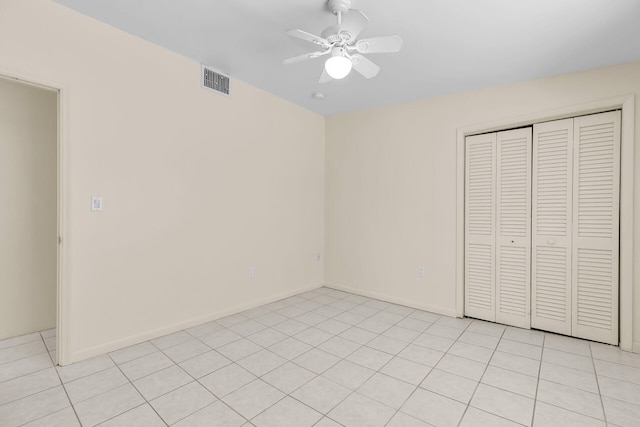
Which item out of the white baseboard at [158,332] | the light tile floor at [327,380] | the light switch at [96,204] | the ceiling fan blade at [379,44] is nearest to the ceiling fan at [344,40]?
the ceiling fan blade at [379,44]

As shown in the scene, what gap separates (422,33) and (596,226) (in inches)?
98.2

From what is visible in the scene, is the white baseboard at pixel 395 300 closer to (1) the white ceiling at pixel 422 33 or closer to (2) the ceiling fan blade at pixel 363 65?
(1) the white ceiling at pixel 422 33

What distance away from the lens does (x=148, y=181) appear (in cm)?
281

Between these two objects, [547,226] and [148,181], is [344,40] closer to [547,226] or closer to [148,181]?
[148,181]

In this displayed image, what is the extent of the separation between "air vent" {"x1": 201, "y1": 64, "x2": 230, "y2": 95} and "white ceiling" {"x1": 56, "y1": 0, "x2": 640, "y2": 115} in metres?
0.08

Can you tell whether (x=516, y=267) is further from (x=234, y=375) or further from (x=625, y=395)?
(x=234, y=375)

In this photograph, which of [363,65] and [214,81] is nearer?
[363,65]

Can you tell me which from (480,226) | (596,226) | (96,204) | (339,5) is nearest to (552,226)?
(596,226)

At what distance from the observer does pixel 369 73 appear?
96.6 inches

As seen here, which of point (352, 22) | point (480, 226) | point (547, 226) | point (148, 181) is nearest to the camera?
point (352, 22)

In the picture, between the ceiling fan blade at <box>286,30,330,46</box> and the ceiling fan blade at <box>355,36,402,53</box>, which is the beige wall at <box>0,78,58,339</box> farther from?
the ceiling fan blade at <box>355,36,402,53</box>

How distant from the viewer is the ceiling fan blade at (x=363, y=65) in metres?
2.25

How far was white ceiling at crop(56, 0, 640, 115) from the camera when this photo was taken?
6.95ft

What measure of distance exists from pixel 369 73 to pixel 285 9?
798mm
